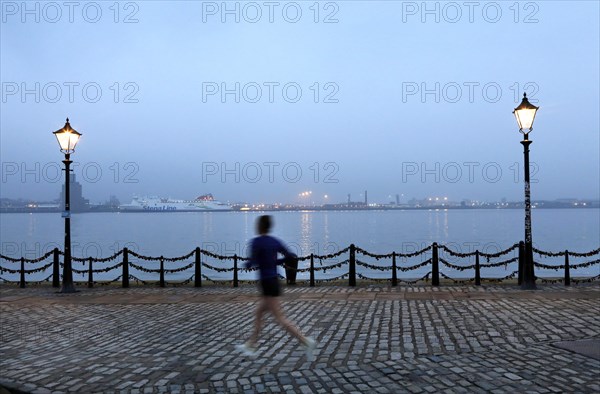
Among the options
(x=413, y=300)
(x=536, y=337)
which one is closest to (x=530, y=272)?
(x=413, y=300)

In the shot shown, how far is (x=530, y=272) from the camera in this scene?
1383 cm

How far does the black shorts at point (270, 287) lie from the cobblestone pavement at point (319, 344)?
88cm

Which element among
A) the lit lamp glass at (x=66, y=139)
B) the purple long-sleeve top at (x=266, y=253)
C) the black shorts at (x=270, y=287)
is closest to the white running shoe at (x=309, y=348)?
the black shorts at (x=270, y=287)

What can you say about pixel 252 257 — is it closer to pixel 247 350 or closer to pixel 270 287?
pixel 270 287

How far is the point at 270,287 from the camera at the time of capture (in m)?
7.52

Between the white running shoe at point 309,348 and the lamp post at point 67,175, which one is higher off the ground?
the lamp post at point 67,175

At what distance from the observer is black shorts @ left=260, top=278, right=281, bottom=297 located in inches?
295

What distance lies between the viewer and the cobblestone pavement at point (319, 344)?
A: 621 centimetres

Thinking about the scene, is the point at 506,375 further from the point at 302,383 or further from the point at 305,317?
the point at 305,317

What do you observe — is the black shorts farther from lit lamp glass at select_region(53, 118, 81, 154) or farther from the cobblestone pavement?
lit lamp glass at select_region(53, 118, 81, 154)

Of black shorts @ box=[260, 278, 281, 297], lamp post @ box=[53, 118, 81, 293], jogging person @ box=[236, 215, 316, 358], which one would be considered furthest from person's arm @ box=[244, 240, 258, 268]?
lamp post @ box=[53, 118, 81, 293]

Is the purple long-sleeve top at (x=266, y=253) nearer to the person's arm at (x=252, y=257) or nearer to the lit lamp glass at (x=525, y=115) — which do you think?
the person's arm at (x=252, y=257)

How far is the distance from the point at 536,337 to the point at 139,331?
675 cm

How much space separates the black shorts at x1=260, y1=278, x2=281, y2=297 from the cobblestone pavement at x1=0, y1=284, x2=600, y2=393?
0.88 m
